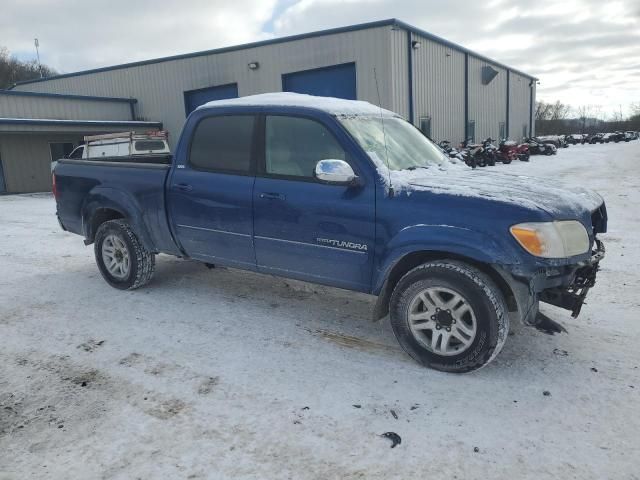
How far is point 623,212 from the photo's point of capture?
9.04 metres

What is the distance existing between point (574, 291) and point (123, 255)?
14.5 ft

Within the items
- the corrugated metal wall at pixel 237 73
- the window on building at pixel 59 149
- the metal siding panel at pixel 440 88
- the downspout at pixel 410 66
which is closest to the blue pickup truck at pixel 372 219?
the corrugated metal wall at pixel 237 73

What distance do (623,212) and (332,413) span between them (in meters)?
8.37

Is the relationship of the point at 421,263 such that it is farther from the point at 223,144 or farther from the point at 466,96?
the point at 466,96

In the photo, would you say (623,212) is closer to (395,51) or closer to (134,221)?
(134,221)

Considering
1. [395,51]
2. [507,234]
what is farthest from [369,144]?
[395,51]

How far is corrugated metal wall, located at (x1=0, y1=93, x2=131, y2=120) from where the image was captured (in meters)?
19.0

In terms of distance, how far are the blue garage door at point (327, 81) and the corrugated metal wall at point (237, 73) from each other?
0.74ft

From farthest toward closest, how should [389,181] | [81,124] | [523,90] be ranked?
[523,90]
[81,124]
[389,181]

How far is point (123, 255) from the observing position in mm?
5383

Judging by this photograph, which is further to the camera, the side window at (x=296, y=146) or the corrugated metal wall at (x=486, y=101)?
the corrugated metal wall at (x=486, y=101)

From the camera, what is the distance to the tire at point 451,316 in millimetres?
3268

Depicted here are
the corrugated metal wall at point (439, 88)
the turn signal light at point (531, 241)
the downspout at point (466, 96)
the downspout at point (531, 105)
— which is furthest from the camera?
the downspout at point (531, 105)

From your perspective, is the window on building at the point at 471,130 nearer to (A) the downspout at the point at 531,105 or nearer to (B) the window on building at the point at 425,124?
(B) the window on building at the point at 425,124
